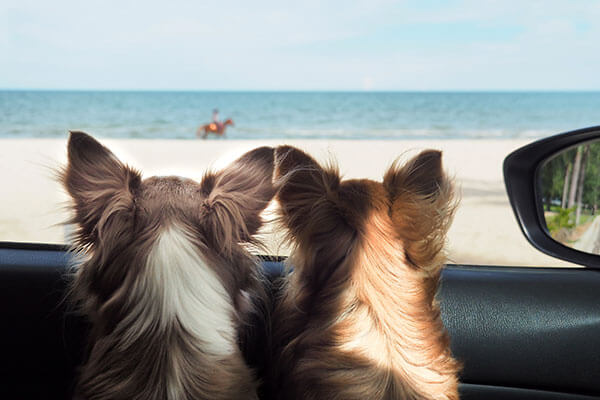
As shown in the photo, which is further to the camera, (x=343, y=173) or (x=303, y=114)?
(x=303, y=114)

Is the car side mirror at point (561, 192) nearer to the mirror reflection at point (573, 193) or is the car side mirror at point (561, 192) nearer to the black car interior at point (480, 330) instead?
the mirror reflection at point (573, 193)

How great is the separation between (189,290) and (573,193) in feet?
7.21

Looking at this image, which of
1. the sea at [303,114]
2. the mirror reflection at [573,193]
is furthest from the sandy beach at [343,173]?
the sea at [303,114]

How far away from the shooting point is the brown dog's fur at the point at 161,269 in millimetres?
1566

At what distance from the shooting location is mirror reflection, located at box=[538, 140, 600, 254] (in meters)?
2.83

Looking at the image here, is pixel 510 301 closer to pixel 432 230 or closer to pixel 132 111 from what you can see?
pixel 432 230

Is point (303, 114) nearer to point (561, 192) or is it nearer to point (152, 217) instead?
point (561, 192)

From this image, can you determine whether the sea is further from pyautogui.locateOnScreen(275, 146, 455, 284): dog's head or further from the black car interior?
pyautogui.locateOnScreen(275, 146, 455, 284): dog's head

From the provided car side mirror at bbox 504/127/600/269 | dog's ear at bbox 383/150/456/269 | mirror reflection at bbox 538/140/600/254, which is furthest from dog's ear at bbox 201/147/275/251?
mirror reflection at bbox 538/140/600/254

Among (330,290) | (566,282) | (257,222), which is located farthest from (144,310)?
(566,282)

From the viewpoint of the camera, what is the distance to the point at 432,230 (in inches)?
73.5

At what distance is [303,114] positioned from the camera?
3847 cm

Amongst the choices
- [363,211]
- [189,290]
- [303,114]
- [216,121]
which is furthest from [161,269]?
[303,114]

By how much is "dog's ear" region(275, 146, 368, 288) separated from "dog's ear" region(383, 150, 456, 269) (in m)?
0.13
